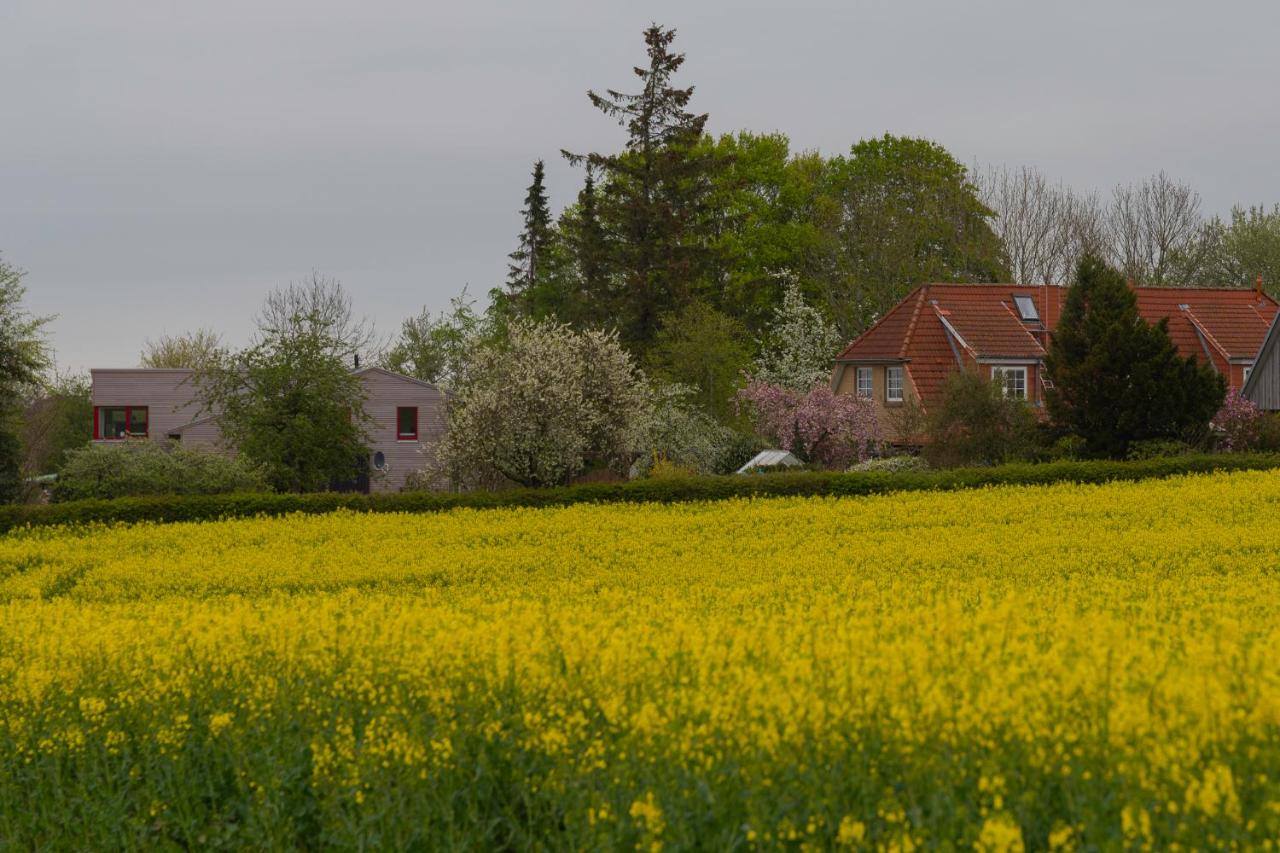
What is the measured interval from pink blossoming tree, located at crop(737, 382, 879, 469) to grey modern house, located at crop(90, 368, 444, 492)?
17031 mm

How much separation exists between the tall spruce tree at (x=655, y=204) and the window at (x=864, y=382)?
25.3ft

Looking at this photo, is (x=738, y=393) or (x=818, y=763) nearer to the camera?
(x=818, y=763)

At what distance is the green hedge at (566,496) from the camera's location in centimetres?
2877

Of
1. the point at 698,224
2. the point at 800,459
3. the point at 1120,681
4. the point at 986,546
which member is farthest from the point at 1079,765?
the point at 698,224

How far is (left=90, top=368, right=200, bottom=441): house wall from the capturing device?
62.9m

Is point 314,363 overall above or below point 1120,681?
above

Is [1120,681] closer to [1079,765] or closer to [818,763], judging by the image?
[1079,765]

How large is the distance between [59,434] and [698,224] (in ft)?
112

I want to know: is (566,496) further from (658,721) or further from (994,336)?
(994,336)

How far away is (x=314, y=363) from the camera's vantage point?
41.8 metres

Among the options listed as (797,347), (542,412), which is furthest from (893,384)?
(542,412)

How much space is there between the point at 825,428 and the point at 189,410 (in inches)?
1148

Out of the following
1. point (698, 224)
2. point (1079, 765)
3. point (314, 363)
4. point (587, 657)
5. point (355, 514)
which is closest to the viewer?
point (1079, 765)

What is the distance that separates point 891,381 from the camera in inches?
2202
